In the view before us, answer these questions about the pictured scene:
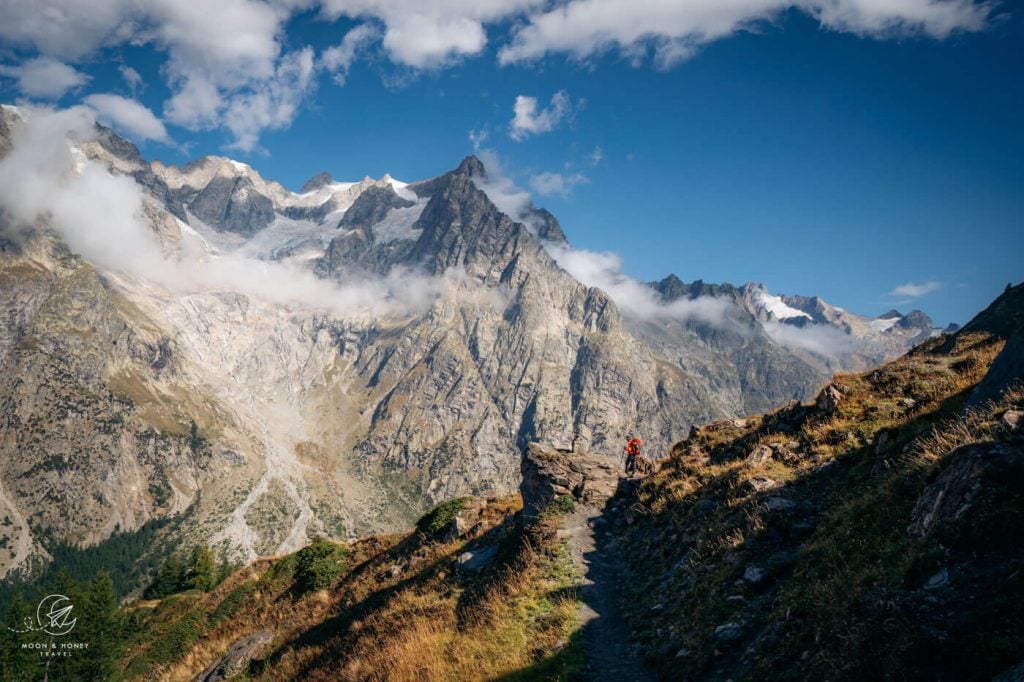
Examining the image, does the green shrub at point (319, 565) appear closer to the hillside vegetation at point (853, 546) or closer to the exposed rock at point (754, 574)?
the hillside vegetation at point (853, 546)

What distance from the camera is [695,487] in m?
20.4

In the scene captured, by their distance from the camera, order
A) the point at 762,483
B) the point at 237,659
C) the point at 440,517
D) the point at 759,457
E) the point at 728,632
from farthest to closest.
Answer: the point at 440,517 < the point at 237,659 < the point at 759,457 < the point at 762,483 < the point at 728,632

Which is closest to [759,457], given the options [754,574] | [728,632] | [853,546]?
[754,574]

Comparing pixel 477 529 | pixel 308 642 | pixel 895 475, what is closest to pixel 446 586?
pixel 308 642

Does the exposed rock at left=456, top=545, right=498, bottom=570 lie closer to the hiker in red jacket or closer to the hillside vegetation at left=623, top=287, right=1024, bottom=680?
the hillside vegetation at left=623, top=287, right=1024, bottom=680

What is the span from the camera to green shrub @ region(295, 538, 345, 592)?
2744 centimetres

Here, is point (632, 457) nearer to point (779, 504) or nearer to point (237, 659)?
point (779, 504)

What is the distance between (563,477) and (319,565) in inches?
556

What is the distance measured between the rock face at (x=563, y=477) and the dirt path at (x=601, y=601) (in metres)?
1.25

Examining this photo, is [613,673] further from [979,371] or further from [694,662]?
[979,371]

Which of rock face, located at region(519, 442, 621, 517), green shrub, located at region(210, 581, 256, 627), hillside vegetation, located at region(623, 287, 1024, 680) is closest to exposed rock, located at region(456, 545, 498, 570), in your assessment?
rock face, located at region(519, 442, 621, 517)

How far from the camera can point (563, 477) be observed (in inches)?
998

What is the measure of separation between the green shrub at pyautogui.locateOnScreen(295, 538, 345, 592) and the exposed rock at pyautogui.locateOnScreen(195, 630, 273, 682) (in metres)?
4.58

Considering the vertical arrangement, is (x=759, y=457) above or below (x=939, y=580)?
above
